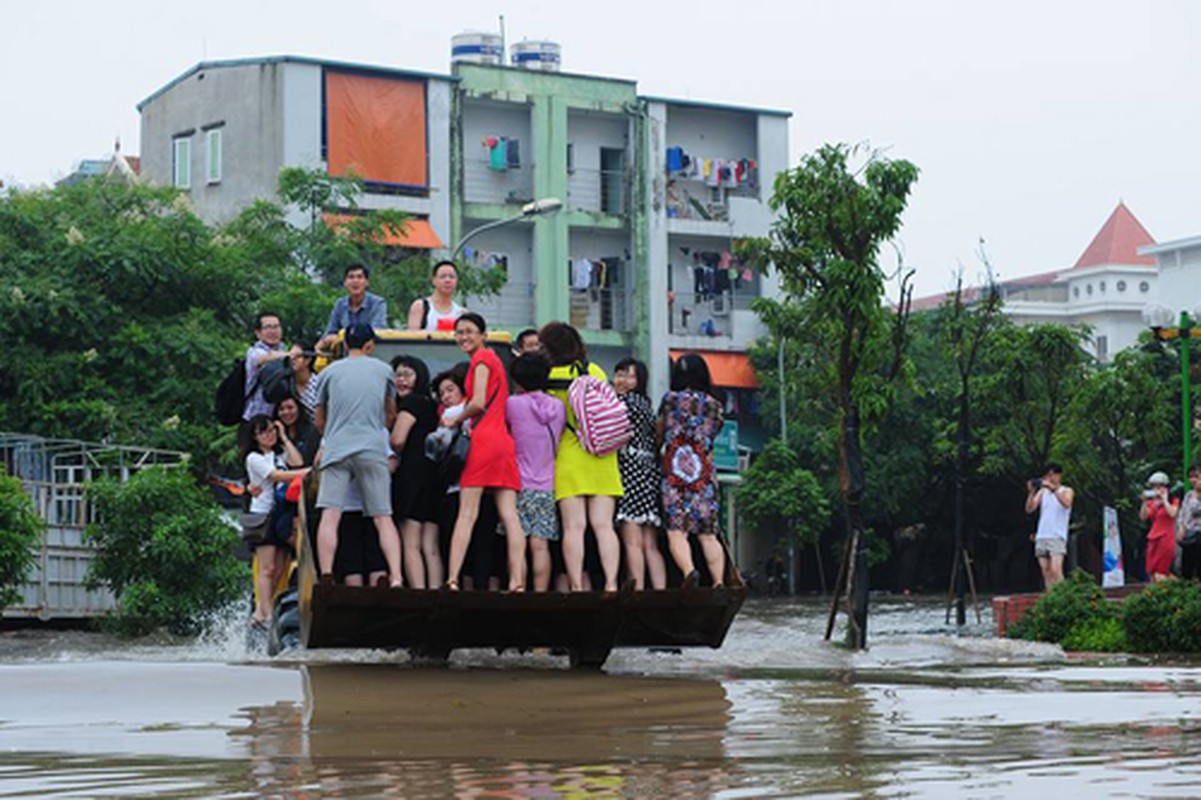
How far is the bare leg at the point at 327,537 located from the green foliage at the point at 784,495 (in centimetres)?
4128

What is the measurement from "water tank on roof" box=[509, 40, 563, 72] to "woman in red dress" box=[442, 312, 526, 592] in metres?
45.4

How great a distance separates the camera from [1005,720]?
9.65 meters

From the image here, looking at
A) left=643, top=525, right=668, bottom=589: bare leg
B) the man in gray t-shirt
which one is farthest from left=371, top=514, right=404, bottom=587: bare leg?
left=643, top=525, right=668, bottom=589: bare leg

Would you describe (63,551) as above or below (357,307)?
below

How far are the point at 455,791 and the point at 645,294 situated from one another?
50.9 metres

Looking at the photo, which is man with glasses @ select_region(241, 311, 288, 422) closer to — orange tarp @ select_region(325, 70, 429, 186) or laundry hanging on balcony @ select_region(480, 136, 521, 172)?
orange tarp @ select_region(325, 70, 429, 186)

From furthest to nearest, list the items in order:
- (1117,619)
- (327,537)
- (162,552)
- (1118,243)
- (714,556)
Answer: (1118,243), (162,552), (1117,619), (714,556), (327,537)

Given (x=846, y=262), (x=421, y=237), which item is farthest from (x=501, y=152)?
(x=846, y=262)

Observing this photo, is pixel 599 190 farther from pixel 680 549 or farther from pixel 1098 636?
pixel 680 549

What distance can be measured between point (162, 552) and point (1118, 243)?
362 ft

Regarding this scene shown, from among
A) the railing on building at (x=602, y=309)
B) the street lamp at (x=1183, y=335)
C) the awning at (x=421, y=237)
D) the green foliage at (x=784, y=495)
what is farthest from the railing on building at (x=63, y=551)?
the railing on building at (x=602, y=309)

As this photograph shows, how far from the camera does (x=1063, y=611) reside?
746 inches

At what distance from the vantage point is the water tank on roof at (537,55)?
57.7m

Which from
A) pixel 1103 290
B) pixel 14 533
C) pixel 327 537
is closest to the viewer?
pixel 327 537
